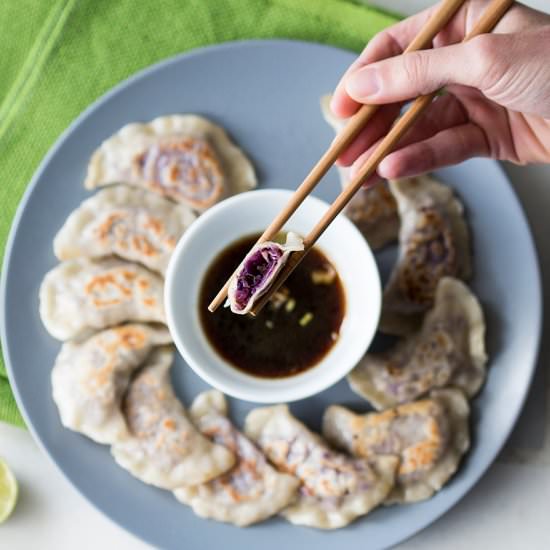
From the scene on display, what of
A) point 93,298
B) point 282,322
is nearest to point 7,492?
point 93,298

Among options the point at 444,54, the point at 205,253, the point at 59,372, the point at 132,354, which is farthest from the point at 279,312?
the point at 444,54

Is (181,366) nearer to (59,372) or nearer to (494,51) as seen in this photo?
(59,372)

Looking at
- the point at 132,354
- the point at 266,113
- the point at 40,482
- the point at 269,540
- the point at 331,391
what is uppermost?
the point at 266,113

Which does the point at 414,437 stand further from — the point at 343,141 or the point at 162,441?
the point at 343,141

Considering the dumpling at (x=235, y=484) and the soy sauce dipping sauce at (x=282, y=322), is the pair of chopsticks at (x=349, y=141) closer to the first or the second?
the soy sauce dipping sauce at (x=282, y=322)

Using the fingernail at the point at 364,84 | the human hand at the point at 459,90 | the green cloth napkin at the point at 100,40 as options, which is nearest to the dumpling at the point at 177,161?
the green cloth napkin at the point at 100,40

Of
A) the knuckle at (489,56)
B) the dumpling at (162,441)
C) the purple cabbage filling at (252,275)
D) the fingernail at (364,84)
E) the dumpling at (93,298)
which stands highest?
the knuckle at (489,56)
